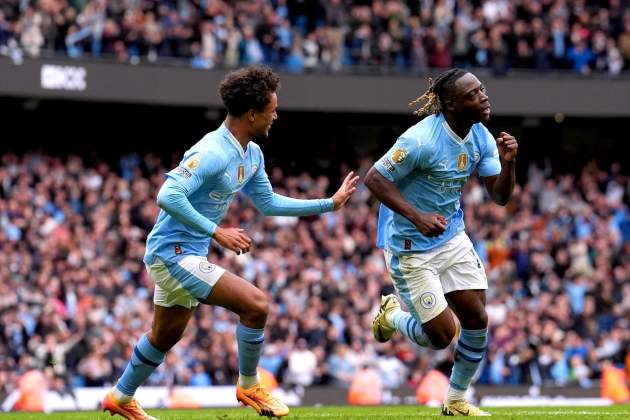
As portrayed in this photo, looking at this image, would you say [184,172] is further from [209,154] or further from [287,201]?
[287,201]

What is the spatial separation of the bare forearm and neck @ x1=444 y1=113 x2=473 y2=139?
39cm

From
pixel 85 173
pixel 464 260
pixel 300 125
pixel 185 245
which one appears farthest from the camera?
pixel 300 125

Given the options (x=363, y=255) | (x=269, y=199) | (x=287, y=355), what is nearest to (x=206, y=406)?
(x=287, y=355)

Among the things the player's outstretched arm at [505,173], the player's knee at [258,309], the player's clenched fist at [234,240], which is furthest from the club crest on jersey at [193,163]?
the player's outstretched arm at [505,173]

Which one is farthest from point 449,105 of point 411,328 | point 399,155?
point 411,328

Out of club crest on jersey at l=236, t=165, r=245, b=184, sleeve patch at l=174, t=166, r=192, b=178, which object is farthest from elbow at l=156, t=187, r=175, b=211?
club crest on jersey at l=236, t=165, r=245, b=184

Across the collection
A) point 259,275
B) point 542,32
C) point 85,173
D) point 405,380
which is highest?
point 542,32

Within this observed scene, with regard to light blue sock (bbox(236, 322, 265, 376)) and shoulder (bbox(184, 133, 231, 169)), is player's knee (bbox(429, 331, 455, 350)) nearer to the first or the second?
light blue sock (bbox(236, 322, 265, 376))

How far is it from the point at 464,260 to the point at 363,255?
42.2 feet

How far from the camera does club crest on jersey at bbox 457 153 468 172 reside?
9180 mm

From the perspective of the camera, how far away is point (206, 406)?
1684cm

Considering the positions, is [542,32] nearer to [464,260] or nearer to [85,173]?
[85,173]

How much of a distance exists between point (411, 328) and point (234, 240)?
6.56 ft

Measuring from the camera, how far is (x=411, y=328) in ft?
31.0
